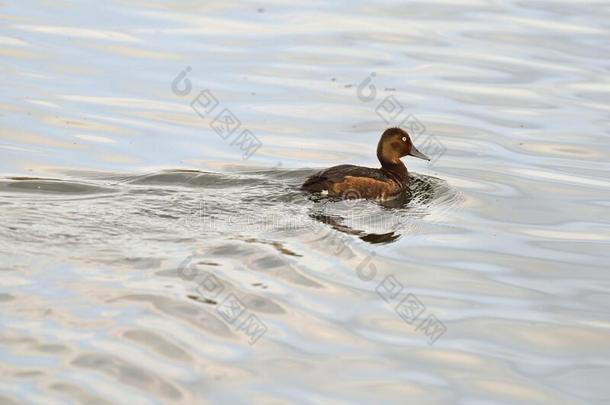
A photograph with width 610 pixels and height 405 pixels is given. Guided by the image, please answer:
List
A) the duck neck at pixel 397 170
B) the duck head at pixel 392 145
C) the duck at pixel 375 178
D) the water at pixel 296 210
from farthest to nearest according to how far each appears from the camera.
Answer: the duck head at pixel 392 145
the duck neck at pixel 397 170
the duck at pixel 375 178
the water at pixel 296 210

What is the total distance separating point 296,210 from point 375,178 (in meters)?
1.11

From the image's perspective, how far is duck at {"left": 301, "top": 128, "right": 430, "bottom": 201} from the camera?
11539 mm

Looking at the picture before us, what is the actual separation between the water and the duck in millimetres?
142

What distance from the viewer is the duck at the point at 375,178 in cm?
1154

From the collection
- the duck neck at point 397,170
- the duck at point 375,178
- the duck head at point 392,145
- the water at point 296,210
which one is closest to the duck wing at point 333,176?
the duck at point 375,178

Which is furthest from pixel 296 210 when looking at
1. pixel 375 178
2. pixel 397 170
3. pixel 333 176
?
pixel 397 170

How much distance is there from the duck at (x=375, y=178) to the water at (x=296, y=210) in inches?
5.6

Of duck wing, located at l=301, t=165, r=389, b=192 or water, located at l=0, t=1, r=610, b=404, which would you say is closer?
water, located at l=0, t=1, r=610, b=404

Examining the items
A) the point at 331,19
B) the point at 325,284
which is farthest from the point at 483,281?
the point at 331,19

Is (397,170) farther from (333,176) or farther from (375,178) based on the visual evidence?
(333,176)

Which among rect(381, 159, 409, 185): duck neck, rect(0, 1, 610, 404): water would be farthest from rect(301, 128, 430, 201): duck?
rect(0, 1, 610, 404): water

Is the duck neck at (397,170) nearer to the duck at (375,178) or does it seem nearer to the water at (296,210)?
the duck at (375,178)

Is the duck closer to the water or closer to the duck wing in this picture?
the duck wing

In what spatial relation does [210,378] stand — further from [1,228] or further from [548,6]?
[548,6]
